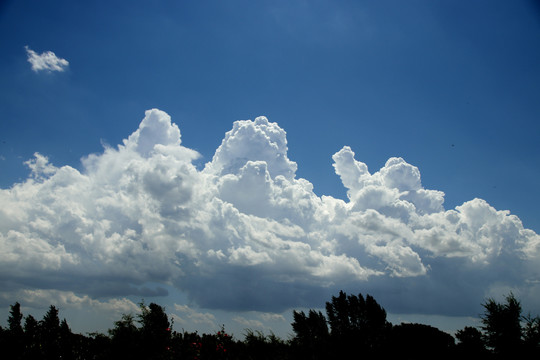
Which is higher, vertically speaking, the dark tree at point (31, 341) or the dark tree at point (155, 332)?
the dark tree at point (155, 332)

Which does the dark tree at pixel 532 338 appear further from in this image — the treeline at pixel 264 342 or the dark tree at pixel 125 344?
the dark tree at pixel 125 344

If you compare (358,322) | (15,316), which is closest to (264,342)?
(358,322)

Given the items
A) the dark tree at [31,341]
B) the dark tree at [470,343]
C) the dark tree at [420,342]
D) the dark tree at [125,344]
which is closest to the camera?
the dark tree at [125,344]

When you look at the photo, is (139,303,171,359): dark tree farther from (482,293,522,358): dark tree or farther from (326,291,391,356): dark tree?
(326,291,391,356): dark tree

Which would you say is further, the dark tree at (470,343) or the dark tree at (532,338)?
the dark tree at (470,343)

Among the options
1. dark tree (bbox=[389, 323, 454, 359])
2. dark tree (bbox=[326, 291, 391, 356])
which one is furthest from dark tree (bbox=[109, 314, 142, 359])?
dark tree (bbox=[389, 323, 454, 359])

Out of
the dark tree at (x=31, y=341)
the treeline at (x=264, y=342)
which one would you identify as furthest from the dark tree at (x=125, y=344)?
the dark tree at (x=31, y=341)

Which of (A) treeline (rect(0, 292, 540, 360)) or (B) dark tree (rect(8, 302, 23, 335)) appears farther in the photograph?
(B) dark tree (rect(8, 302, 23, 335))

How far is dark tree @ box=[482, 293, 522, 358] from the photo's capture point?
4369 cm

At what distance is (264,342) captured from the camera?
46688mm

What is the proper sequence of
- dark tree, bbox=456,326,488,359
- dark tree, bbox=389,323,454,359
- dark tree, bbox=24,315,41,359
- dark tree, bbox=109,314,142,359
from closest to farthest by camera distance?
dark tree, bbox=109,314,142,359 → dark tree, bbox=24,315,41,359 → dark tree, bbox=456,326,488,359 → dark tree, bbox=389,323,454,359

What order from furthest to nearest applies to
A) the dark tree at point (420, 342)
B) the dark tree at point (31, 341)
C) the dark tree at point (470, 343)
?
the dark tree at point (420, 342)
the dark tree at point (470, 343)
the dark tree at point (31, 341)

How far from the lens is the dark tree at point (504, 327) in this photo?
43.7m

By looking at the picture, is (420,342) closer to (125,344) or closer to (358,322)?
(358,322)
